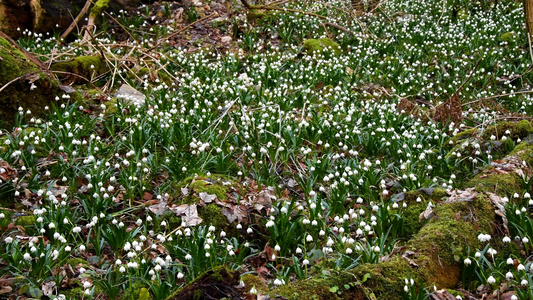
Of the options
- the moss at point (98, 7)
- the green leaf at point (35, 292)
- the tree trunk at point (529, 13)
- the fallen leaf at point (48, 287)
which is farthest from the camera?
the moss at point (98, 7)

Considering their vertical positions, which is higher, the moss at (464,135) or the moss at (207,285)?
the moss at (207,285)

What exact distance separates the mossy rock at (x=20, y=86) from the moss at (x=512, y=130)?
17.3ft

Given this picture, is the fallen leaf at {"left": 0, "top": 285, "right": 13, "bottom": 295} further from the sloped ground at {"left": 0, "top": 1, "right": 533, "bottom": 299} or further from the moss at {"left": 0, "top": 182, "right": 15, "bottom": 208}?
the moss at {"left": 0, "top": 182, "right": 15, "bottom": 208}

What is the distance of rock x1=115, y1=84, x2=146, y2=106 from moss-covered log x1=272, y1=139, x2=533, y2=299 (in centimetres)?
428

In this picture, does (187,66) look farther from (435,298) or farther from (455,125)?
(435,298)

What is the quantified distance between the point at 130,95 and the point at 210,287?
4.88 metres

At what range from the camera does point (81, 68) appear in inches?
290

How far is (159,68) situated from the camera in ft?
25.8

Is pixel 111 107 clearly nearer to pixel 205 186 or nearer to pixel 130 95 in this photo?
pixel 130 95

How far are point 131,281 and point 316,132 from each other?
10.2 ft

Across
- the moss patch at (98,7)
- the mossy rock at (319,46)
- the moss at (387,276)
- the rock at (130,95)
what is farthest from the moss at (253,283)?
the moss patch at (98,7)

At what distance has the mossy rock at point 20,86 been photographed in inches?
220

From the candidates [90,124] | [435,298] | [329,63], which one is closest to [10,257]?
[90,124]

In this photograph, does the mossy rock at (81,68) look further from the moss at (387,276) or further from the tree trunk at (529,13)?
the tree trunk at (529,13)
